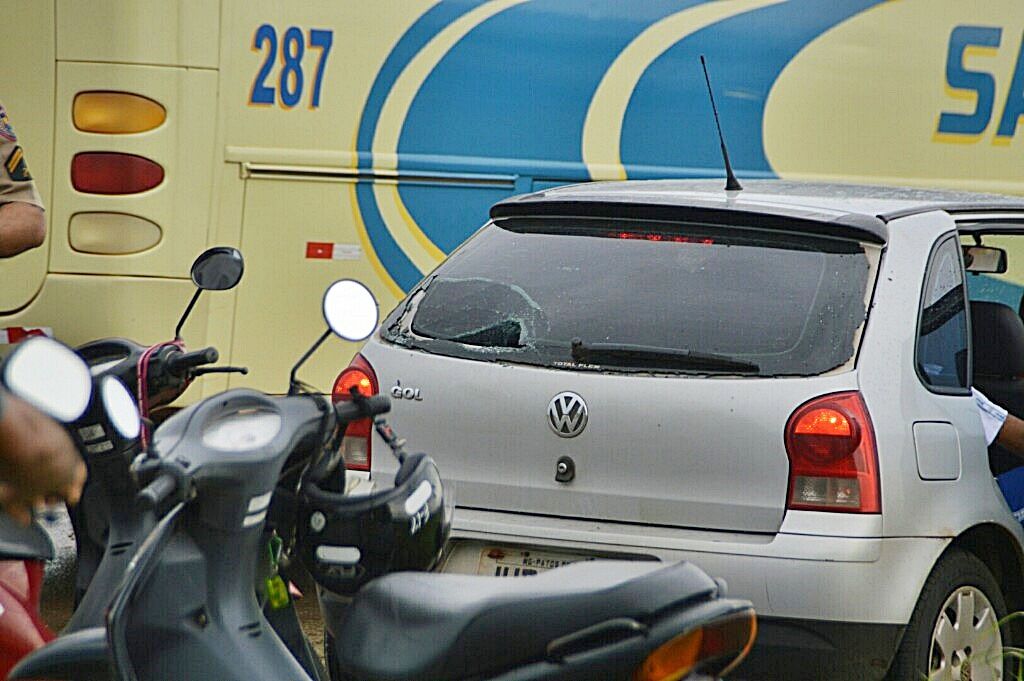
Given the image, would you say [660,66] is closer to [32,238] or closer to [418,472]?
[32,238]

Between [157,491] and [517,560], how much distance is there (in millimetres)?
1798

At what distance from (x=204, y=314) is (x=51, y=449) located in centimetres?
527

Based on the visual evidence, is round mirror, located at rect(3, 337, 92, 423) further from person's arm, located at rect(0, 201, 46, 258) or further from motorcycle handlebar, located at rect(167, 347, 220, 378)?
person's arm, located at rect(0, 201, 46, 258)

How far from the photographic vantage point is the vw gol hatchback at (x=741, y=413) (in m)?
3.77

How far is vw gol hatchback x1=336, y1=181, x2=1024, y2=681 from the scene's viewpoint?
377cm

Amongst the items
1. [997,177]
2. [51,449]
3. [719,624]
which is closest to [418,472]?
[719,624]

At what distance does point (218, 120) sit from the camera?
6766mm

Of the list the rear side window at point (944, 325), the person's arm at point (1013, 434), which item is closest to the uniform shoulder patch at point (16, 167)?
the rear side window at point (944, 325)

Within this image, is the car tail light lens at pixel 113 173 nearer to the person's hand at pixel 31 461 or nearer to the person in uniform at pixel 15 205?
the person in uniform at pixel 15 205

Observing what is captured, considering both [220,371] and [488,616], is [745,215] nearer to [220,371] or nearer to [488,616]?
[220,371]

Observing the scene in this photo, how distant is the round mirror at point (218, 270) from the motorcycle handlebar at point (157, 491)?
89 cm

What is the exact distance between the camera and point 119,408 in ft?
7.69

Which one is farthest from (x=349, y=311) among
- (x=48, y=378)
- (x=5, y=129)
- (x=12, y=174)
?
(x=5, y=129)

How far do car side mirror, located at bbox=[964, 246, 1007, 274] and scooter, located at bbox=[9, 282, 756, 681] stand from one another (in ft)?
11.2
